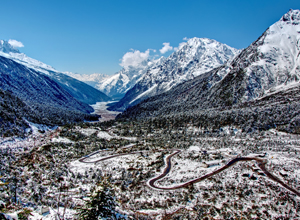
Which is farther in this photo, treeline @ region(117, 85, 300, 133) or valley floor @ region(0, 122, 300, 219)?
treeline @ region(117, 85, 300, 133)

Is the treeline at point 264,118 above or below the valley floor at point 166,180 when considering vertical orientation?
above

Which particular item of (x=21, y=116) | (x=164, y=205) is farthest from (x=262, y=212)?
(x=21, y=116)

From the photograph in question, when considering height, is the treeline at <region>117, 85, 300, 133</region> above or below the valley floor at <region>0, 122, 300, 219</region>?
above

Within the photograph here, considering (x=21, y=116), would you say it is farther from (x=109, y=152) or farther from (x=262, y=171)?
(x=262, y=171)

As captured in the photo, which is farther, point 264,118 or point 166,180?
point 264,118

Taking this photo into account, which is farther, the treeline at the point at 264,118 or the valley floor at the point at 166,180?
the treeline at the point at 264,118

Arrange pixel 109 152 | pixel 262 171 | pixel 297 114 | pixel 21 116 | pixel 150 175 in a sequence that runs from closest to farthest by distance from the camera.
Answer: pixel 262 171, pixel 150 175, pixel 109 152, pixel 297 114, pixel 21 116

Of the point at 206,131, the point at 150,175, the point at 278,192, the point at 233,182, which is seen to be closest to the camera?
the point at 278,192

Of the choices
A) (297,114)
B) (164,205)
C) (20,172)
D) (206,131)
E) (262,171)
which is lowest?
(20,172)

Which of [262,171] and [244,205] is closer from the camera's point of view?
[244,205]

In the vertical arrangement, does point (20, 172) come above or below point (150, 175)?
below

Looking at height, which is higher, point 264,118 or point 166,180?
point 264,118
